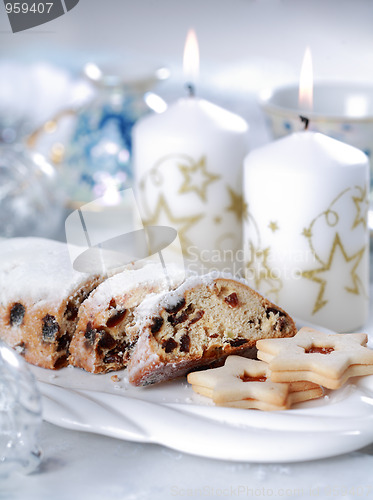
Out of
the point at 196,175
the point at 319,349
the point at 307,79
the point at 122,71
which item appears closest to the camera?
the point at 319,349

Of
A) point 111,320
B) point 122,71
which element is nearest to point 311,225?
point 111,320

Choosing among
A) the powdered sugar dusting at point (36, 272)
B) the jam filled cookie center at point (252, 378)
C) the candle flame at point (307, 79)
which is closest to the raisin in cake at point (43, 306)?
the powdered sugar dusting at point (36, 272)

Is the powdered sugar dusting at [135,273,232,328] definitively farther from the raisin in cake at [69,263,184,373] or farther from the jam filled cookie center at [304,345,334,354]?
the jam filled cookie center at [304,345,334,354]

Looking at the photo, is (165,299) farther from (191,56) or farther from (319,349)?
(191,56)

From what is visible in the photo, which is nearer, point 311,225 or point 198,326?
point 198,326

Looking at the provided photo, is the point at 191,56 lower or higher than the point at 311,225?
higher

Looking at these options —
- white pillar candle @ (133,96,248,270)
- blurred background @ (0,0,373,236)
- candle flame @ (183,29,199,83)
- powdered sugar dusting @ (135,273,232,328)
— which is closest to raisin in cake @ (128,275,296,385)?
powdered sugar dusting @ (135,273,232,328)

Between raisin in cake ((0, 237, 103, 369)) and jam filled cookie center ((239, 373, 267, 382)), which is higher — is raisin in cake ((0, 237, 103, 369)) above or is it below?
above

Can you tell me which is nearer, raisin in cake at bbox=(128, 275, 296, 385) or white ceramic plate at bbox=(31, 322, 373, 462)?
white ceramic plate at bbox=(31, 322, 373, 462)
